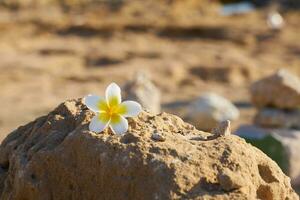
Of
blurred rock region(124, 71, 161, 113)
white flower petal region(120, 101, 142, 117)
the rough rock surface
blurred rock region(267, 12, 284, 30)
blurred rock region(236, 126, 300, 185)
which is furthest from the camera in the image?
blurred rock region(267, 12, 284, 30)

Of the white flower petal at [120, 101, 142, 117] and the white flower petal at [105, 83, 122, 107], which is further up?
the white flower petal at [105, 83, 122, 107]

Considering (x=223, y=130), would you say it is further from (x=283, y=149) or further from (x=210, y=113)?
(x=210, y=113)

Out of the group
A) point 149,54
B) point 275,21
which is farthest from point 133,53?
point 275,21

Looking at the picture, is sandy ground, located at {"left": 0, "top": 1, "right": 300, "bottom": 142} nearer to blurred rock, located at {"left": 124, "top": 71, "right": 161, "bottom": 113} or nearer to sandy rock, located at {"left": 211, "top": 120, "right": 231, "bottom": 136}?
blurred rock, located at {"left": 124, "top": 71, "right": 161, "bottom": 113}

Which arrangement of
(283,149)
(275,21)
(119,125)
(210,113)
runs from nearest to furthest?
(119,125) → (283,149) → (210,113) → (275,21)

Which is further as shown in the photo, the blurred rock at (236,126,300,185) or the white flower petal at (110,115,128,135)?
the blurred rock at (236,126,300,185)

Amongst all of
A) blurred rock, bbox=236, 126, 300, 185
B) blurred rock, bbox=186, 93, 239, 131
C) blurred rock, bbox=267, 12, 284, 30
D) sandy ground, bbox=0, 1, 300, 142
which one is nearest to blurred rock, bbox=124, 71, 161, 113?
blurred rock, bbox=186, 93, 239, 131

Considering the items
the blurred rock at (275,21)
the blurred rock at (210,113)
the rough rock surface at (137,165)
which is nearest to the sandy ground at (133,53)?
the blurred rock at (275,21)

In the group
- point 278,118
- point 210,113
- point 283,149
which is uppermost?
point 210,113
